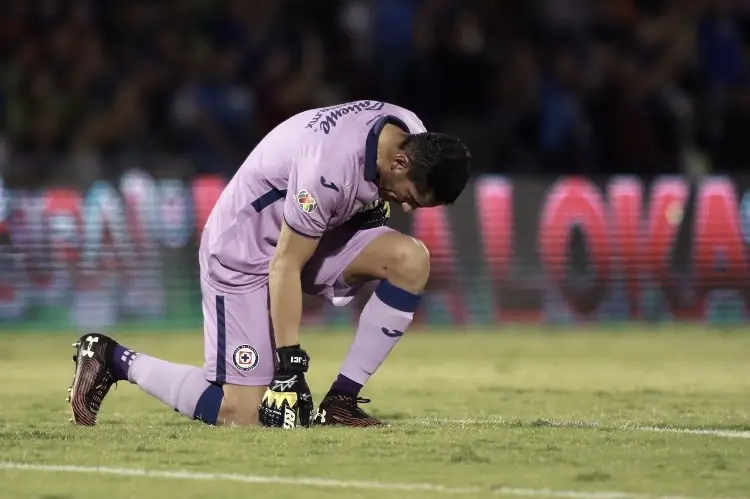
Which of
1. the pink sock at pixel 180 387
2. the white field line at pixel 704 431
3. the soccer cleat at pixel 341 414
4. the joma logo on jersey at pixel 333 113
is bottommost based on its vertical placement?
the white field line at pixel 704 431

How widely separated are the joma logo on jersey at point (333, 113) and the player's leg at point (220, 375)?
884 mm

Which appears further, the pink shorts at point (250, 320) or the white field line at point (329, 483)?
the pink shorts at point (250, 320)

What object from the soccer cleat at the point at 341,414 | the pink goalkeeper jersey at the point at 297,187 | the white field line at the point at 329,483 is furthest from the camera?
the soccer cleat at the point at 341,414

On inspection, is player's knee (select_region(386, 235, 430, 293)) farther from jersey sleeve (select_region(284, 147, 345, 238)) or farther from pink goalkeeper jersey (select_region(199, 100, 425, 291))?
jersey sleeve (select_region(284, 147, 345, 238))

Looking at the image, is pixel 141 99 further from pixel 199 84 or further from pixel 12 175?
pixel 12 175

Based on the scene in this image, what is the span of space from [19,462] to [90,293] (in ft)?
30.8

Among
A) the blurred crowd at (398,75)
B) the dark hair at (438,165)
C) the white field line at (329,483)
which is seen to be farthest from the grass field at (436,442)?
the blurred crowd at (398,75)

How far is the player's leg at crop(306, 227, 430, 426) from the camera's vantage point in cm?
718

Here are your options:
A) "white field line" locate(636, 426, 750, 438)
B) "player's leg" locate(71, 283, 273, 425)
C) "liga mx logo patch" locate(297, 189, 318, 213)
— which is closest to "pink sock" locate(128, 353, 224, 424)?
"player's leg" locate(71, 283, 273, 425)

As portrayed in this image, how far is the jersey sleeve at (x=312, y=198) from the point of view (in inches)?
261

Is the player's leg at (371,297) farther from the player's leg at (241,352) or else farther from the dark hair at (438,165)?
the dark hair at (438,165)

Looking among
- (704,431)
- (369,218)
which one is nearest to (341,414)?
(369,218)

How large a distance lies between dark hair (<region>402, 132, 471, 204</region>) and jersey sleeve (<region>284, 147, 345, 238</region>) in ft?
1.15

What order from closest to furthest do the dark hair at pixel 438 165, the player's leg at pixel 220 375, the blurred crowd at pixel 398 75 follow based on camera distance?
the dark hair at pixel 438 165
the player's leg at pixel 220 375
the blurred crowd at pixel 398 75
